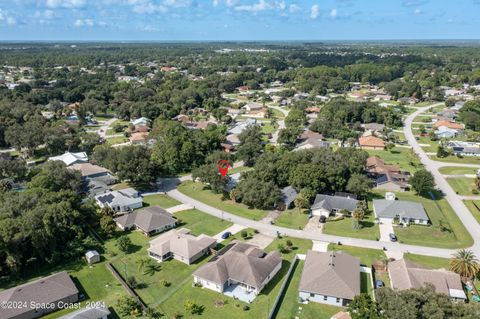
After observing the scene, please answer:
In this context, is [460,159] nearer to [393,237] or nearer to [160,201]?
[393,237]

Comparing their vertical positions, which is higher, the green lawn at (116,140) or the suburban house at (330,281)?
the green lawn at (116,140)

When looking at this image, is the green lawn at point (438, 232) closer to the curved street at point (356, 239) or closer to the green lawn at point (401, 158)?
the curved street at point (356, 239)

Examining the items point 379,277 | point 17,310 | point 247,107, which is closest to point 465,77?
point 247,107

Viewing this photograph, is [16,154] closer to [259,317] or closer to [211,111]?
[211,111]

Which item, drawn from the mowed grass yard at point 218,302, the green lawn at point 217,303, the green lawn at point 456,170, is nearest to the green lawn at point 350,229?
the mowed grass yard at point 218,302

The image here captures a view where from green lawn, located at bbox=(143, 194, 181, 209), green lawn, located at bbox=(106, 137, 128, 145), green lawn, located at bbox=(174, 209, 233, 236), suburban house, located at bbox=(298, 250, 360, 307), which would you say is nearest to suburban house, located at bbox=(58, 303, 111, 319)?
green lawn, located at bbox=(174, 209, 233, 236)

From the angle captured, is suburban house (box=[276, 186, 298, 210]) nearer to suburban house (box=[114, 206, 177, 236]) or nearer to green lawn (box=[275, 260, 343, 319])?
suburban house (box=[114, 206, 177, 236])
